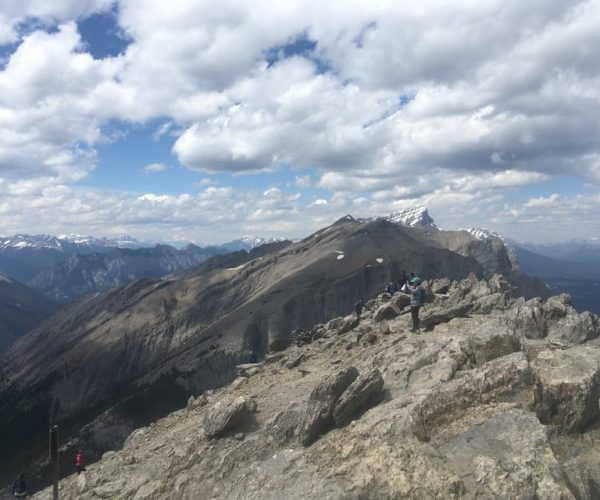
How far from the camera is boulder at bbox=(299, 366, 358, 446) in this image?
68.2 ft

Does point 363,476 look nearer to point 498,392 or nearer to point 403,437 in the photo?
point 403,437

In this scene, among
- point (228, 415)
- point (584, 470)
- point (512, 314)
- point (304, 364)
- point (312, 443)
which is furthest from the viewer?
point (304, 364)

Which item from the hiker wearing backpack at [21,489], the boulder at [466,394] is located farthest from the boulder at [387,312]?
the hiker wearing backpack at [21,489]

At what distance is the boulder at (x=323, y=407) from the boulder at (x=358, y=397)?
0.96 feet

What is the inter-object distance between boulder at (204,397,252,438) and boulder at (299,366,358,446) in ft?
19.0

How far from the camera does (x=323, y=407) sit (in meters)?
21.3

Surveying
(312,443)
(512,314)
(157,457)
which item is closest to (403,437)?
(312,443)

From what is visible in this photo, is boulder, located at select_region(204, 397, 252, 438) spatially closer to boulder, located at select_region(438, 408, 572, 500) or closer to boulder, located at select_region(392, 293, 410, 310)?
boulder, located at select_region(438, 408, 572, 500)

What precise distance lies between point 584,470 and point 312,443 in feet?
32.9

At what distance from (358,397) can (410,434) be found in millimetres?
4368

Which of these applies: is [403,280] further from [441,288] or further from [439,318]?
[439,318]

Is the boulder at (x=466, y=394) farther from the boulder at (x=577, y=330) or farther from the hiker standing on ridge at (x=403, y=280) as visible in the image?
the hiker standing on ridge at (x=403, y=280)

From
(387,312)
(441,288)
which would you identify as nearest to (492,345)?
(387,312)

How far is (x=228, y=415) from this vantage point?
25766mm
